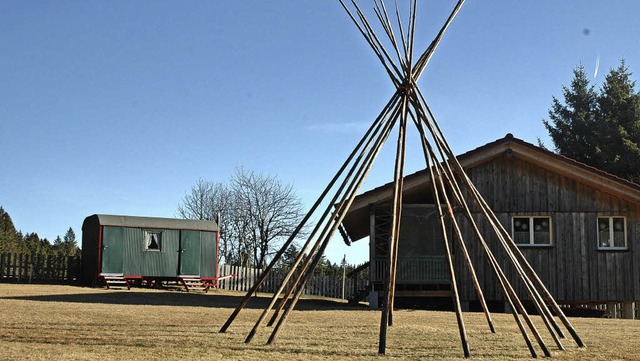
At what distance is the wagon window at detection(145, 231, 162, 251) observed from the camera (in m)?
29.8

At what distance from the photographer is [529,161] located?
20.8 meters

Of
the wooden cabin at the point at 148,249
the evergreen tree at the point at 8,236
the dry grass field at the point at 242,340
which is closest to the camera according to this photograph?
the dry grass field at the point at 242,340

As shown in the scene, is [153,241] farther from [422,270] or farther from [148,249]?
[422,270]

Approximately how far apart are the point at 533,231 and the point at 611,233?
2.19 m

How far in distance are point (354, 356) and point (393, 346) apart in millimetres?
1162

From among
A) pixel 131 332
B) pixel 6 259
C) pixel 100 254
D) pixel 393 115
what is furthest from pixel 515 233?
pixel 6 259

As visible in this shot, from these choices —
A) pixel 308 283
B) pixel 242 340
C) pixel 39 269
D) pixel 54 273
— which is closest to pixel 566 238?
pixel 242 340

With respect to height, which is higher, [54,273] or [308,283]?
[54,273]

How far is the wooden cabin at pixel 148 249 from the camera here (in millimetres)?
28938

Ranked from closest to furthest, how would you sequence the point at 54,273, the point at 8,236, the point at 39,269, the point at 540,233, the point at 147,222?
the point at 540,233, the point at 147,222, the point at 39,269, the point at 54,273, the point at 8,236

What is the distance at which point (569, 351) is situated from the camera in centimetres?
926

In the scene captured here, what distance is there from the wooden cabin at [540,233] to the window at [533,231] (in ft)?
0.09

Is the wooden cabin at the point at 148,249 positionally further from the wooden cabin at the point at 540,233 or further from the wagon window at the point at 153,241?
the wooden cabin at the point at 540,233

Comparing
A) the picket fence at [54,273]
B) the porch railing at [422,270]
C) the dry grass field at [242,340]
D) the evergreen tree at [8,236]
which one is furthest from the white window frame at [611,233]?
the evergreen tree at [8,236]
